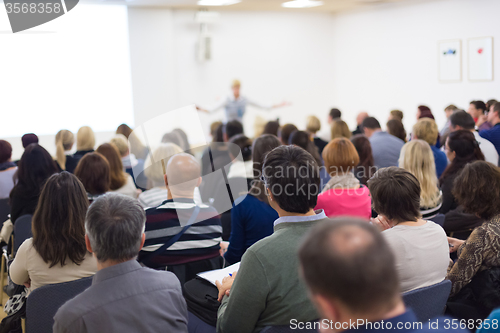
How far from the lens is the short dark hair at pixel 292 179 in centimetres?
160

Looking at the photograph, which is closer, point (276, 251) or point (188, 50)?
point (276, 251)

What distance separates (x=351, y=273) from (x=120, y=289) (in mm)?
915

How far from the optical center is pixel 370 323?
80 cm

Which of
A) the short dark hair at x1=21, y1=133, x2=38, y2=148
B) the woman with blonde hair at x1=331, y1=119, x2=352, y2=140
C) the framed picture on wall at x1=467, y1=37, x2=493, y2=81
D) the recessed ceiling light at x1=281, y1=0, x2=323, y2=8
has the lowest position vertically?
the woman with blonde hair at x1=331, y1=119, x2=352, y2=140

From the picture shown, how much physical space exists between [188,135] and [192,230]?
2.26 m

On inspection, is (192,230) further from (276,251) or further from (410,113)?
(410,113)

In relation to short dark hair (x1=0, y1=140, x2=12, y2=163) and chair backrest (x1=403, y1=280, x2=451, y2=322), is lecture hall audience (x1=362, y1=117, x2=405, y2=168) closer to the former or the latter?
chair backrest (x1=403, y1=280, x2=451, y2=322)

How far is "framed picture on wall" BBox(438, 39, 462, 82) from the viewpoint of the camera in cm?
846

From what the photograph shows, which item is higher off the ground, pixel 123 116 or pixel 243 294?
pixel 123 116

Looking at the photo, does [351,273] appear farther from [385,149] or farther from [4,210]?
[385,149]

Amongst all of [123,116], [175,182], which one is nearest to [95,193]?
[175,182]

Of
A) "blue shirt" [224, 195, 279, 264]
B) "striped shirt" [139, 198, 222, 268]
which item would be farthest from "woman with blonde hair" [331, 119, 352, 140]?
"striped shirt" [139, 198, 222, 268]

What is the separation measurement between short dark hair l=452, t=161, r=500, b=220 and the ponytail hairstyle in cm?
382

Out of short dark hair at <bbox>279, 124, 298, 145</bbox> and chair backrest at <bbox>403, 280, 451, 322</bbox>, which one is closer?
chair backrest at <bbox>403, 280, 451, 322</bbox>
